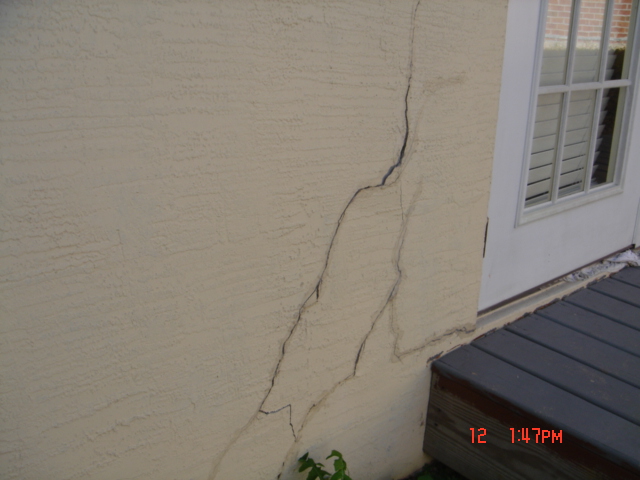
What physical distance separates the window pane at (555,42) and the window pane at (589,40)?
0.08 m

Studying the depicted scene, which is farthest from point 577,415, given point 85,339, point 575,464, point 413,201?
point 85,339

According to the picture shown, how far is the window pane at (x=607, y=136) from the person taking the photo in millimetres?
2492

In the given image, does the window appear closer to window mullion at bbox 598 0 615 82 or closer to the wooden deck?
window mullion at bbox 598 0 615 82

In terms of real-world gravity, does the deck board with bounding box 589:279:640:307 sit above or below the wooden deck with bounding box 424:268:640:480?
above

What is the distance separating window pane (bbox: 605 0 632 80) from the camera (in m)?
2.30

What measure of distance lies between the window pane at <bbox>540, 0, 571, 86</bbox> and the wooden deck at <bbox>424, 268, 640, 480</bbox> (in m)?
0.92

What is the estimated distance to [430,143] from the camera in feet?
5.56

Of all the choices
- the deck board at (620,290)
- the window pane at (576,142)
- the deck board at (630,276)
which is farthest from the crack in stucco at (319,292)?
the deck board at (630,276)

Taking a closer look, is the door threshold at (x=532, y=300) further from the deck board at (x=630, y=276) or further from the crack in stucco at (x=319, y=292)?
the crack in stucco at (x=319, y=292)

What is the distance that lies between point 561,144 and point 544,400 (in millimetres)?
1069

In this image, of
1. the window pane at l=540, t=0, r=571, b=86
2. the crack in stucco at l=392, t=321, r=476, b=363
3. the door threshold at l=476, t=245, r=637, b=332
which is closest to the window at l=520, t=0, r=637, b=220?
the window pane at l=540, t=0, r=571, b=86

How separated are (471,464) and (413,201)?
91cm

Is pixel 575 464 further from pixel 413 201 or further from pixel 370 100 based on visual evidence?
pixel 370 100

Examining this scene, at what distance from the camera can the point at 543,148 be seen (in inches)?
88.0
